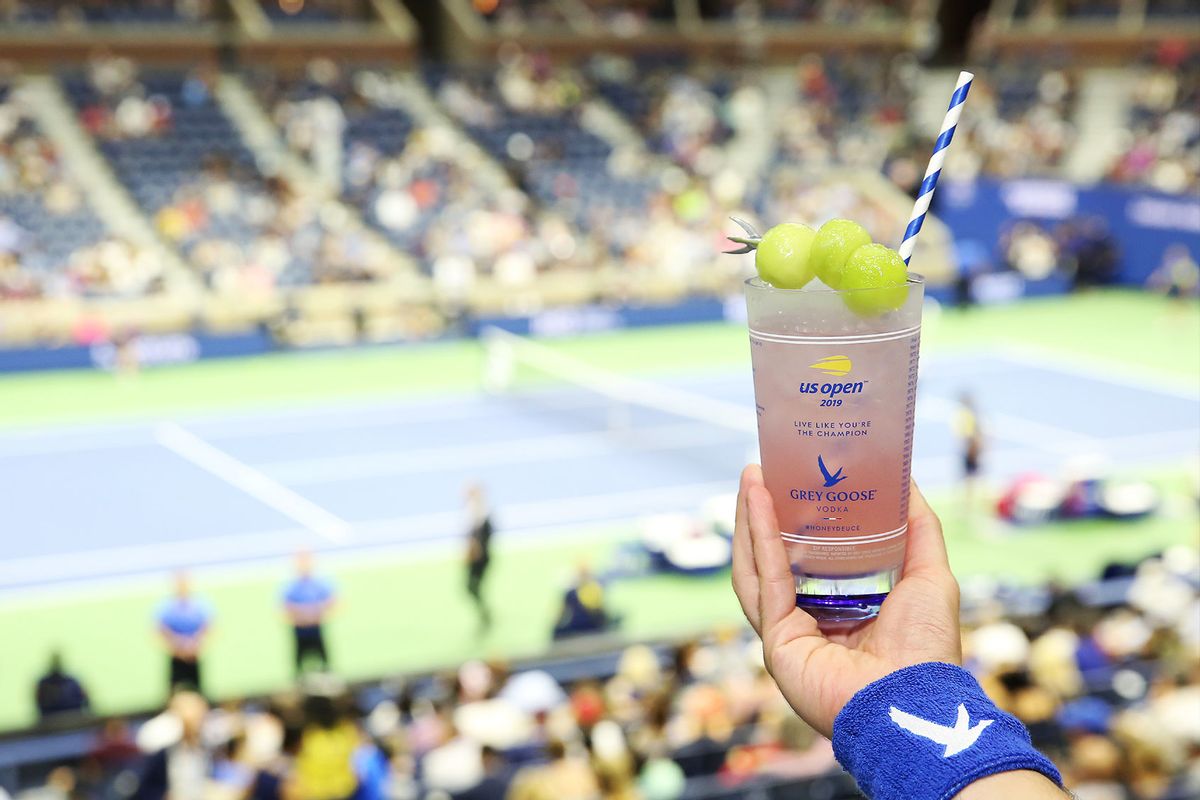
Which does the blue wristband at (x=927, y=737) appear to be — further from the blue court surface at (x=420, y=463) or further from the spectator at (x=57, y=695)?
the blue court surface at (x=420, y=463)

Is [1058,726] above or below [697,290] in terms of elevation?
above

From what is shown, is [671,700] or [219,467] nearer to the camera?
[671,700]

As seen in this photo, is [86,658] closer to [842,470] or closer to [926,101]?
[842,470]

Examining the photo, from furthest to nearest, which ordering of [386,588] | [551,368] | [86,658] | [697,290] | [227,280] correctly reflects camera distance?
1. [697,290]
2. [227,280]
3. [551,368]
4. [386,588]
5. [86,658]

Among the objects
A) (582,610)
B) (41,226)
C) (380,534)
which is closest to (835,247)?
(582,610)

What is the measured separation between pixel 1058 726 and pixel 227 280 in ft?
69.2

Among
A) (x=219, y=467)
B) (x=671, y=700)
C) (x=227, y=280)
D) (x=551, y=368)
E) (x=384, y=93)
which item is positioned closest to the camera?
(x=671, y=700)

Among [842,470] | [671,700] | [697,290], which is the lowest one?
[697,290]

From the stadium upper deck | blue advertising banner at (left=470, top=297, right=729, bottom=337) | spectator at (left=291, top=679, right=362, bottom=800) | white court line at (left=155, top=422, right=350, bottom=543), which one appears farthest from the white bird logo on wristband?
blue advertising banner at (left=470, top=297, right=729, bottom=337)

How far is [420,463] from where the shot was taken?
19.6 meters

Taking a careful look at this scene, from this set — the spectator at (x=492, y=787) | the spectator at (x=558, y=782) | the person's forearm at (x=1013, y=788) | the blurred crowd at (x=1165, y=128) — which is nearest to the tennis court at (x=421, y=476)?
the spectator at (x=492, y=787)

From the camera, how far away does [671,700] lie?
31.4 feet

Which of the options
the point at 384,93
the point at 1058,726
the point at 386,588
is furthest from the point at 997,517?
the point at 384,93

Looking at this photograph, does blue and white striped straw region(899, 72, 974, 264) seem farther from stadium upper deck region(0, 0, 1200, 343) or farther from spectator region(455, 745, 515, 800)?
stadium upper deck region(0, 0, 1200, 343)
